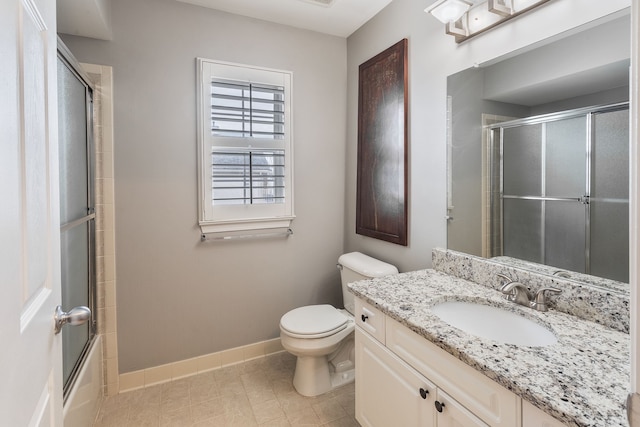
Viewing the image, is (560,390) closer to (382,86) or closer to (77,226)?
(382,86)

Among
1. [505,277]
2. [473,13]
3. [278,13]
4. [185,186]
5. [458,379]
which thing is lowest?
[458,379]

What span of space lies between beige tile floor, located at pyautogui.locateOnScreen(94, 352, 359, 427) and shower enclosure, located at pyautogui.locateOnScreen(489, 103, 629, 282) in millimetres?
1286

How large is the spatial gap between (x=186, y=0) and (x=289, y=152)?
3.72 ft

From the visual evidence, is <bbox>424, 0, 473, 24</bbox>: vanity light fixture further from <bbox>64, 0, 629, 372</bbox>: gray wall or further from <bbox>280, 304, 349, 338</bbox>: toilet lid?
<bbox>280, 304, 349, 338</bbox>: toilet lid

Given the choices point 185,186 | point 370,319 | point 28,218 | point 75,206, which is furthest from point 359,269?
point 28,218

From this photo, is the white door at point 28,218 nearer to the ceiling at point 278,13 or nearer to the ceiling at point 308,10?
the ceiling at point 278,13

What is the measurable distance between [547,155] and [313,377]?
5.59 feet

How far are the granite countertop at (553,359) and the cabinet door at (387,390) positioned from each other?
192 millimetres

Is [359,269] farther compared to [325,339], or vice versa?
[359,269]

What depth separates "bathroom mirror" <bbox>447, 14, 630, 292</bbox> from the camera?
1084mm

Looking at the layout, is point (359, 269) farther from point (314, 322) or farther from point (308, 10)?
point (308, 10)

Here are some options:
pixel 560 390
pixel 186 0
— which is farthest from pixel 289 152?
pixel 560 390

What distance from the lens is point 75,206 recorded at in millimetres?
1629

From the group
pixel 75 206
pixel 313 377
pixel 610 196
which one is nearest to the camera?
pixel 610 196
